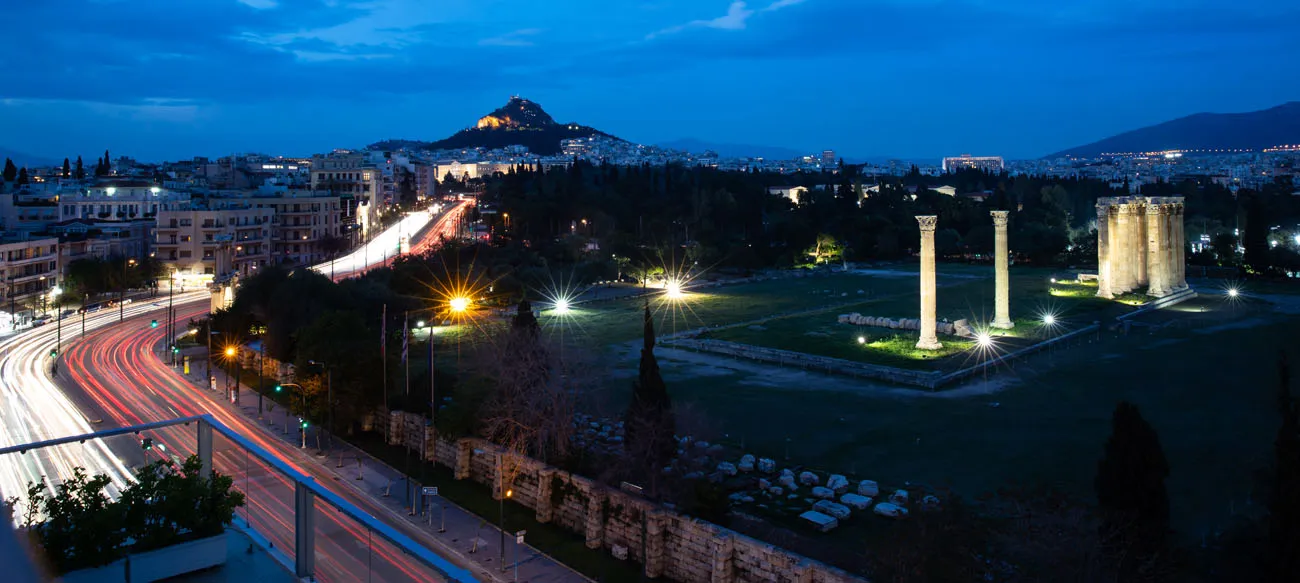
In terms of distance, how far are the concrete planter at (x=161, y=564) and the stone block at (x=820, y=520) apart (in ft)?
42.9

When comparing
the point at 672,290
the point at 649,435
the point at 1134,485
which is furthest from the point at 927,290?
the point at 672,290

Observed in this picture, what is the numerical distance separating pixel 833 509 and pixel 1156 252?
43.2 meters

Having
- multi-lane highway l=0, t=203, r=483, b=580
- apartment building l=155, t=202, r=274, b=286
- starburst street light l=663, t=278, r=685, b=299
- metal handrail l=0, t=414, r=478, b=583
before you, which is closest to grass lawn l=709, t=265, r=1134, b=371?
starburst street light l=663, t=278, r=685, b=299

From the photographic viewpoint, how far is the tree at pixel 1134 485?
14883 mm

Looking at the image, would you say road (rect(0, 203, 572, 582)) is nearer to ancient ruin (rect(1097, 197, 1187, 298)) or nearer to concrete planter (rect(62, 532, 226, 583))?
concrete planter (rect(62, 532, 226, 583))

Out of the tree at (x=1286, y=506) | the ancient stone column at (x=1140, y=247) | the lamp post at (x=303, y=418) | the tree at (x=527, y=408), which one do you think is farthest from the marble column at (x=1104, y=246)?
the lamp post at (x=303, y=418)

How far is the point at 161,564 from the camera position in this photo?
732 centimetres

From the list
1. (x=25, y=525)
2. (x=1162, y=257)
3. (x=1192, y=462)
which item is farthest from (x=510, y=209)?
(x=25, y=525)

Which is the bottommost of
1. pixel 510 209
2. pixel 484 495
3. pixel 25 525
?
pixel 484 495

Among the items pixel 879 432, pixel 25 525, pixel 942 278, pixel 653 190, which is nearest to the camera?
pixel 25 525

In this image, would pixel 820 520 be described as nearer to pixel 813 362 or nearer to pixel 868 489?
pixel 868 489

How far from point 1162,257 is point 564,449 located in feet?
148

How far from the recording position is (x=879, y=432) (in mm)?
26016

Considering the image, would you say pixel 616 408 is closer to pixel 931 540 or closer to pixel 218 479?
pixel 931 540
